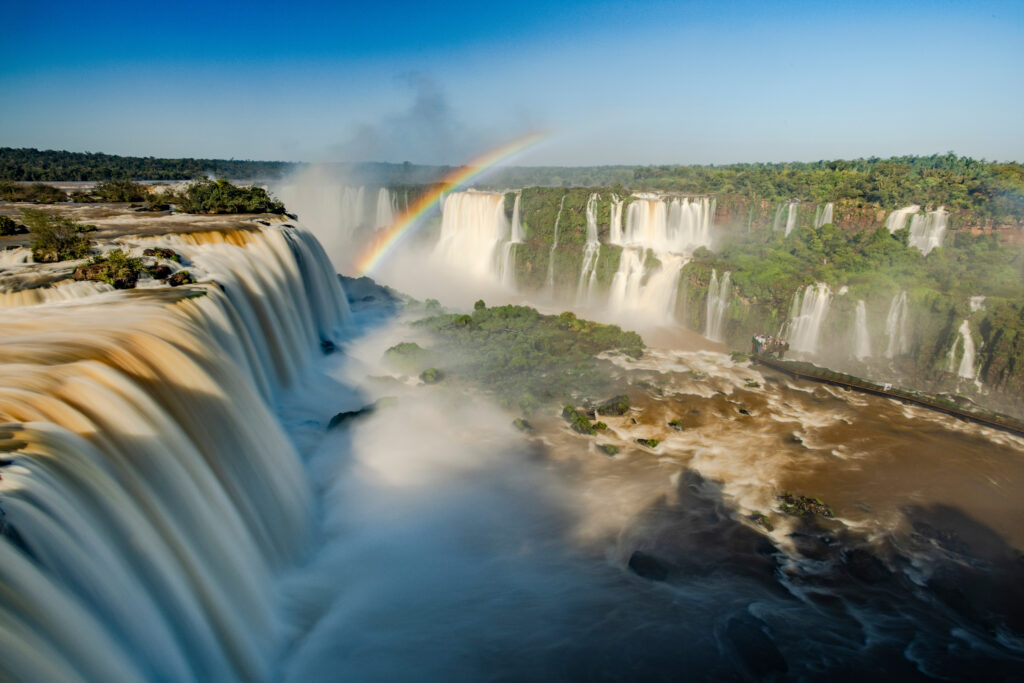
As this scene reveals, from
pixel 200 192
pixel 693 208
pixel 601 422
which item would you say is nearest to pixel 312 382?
pixel 601 422

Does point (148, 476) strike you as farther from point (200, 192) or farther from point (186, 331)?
point (200, 192)

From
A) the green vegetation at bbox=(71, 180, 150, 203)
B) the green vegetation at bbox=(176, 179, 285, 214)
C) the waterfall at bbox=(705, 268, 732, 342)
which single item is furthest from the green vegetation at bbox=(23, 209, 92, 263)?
the waterfall at bbox=(705, 268, 732, 342)

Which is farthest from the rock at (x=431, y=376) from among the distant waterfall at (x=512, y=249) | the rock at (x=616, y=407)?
the distant waterfall at (x=512, y=249)

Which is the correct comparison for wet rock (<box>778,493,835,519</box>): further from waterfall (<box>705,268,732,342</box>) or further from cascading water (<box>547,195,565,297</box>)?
cascading water (<box>547,195,565,297</box>)

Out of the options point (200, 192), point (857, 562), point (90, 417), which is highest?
point (200, 192)

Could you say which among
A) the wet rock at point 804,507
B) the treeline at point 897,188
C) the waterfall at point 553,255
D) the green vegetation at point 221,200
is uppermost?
the treeline at point 897,188

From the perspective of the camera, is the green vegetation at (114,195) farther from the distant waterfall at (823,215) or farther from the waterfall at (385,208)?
the distant waterfall at (823,215)

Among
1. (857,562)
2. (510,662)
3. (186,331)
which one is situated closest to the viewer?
(510,662)
